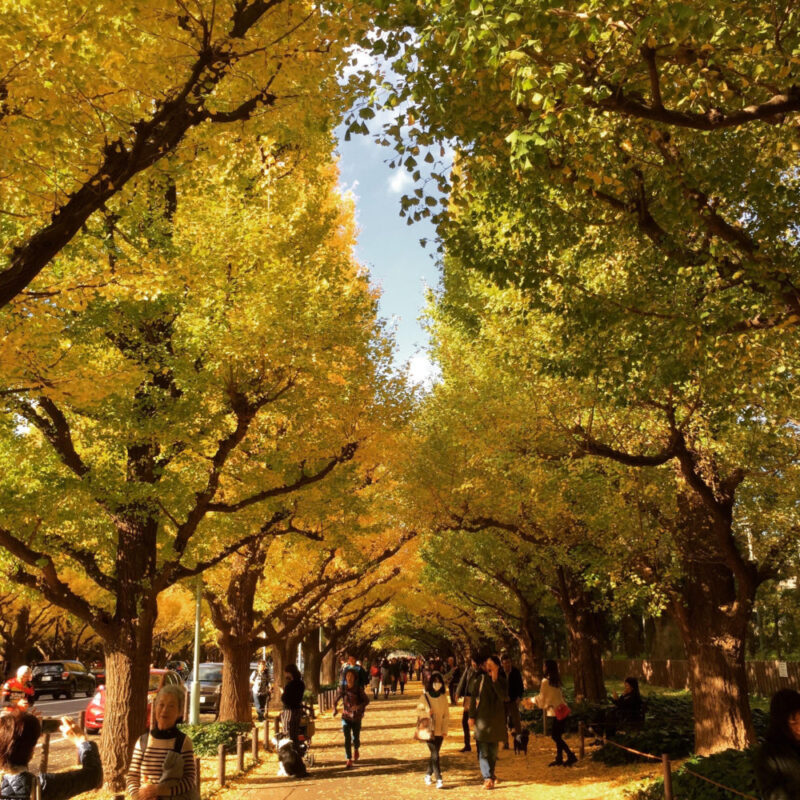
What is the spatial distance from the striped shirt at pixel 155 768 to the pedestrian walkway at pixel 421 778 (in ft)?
21.1

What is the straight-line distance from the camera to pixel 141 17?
229 inches

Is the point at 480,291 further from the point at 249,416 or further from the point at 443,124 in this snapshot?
the point at 443,124

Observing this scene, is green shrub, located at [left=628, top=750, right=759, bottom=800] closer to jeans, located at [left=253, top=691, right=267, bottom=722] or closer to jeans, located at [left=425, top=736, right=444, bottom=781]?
jeans, located at [left=425, top=736, right=444, bottom=781]

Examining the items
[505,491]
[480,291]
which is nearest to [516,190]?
[480,291]

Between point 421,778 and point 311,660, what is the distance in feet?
72.3

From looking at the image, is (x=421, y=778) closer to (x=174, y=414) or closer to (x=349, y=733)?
(x=349, y=733)

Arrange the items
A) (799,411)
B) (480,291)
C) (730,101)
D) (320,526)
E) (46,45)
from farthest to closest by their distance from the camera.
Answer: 1. (320,526)
2. (480,291)
3. (799,411)
4. (730,101)
5. (46,45)

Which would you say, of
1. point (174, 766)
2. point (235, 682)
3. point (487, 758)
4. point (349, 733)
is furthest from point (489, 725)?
point (235, 682)

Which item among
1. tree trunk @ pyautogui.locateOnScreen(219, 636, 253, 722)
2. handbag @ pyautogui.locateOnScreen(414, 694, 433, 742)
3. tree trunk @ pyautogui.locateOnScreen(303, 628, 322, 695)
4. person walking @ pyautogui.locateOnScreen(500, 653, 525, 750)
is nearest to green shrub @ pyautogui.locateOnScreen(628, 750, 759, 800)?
handbag @ pyautogui.locateOnScreen(414, 694, 433, 742)

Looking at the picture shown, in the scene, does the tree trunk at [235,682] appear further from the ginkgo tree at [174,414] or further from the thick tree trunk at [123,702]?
the thick tree trunk at [123,702]

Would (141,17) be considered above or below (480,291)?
below

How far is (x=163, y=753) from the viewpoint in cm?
524

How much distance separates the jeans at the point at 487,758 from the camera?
11422 millimetres

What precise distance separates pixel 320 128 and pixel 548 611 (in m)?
31.1
